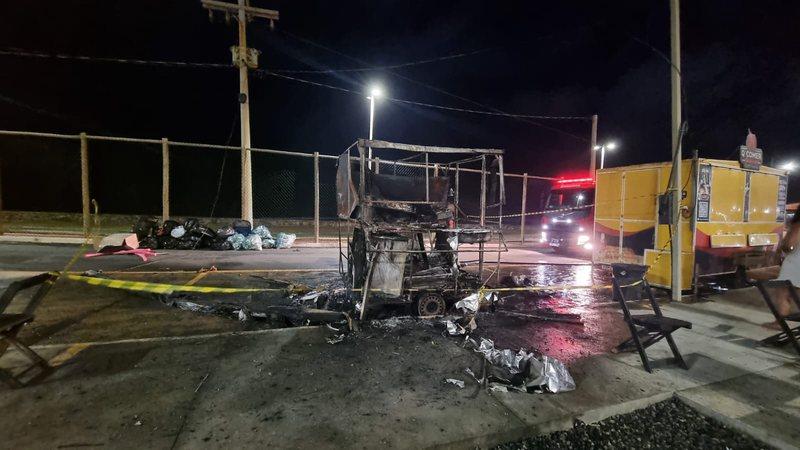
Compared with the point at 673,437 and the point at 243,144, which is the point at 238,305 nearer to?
the point at 673,437

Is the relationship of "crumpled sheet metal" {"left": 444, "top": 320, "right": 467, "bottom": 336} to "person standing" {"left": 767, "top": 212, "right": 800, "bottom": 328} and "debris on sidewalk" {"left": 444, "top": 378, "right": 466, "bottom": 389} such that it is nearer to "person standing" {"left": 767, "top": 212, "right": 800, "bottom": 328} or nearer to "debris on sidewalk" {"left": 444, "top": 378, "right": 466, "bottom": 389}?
"debris on sidewalk" {"left": 444, "top": 378, "right": 466, "bottom": 389}

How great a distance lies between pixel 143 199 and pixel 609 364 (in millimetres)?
31408

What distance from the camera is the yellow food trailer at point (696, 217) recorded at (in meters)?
6.70

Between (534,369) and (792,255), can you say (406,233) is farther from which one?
(792,255)

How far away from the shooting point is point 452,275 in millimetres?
5367

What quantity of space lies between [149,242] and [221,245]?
1938 mm

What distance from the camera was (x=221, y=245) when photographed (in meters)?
10.7

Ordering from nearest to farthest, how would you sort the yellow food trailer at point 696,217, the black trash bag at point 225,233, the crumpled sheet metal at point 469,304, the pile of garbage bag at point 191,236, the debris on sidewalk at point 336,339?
the debris on sidewalk at point 336,339
the crumpled sheet metal at point 469,304
the yellow food trailer at point 696,217
the pile of garbage bag at point 191,236
the black trash bag at point 225,233

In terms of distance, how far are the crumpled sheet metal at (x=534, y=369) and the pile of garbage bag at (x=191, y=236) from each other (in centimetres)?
908

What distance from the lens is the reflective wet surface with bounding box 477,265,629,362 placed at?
4.34 metres

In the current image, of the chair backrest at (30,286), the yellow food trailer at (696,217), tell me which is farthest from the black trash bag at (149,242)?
the yellow food trailer at (696,217)

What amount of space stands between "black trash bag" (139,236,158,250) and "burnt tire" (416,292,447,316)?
356 inches

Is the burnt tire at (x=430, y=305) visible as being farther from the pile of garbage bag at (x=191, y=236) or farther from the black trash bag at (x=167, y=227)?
the black trash bag at (x=167, y=227)

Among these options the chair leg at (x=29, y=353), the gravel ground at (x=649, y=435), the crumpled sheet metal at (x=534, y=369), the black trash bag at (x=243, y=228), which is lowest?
the gravel ground at (x=649, y=435)
